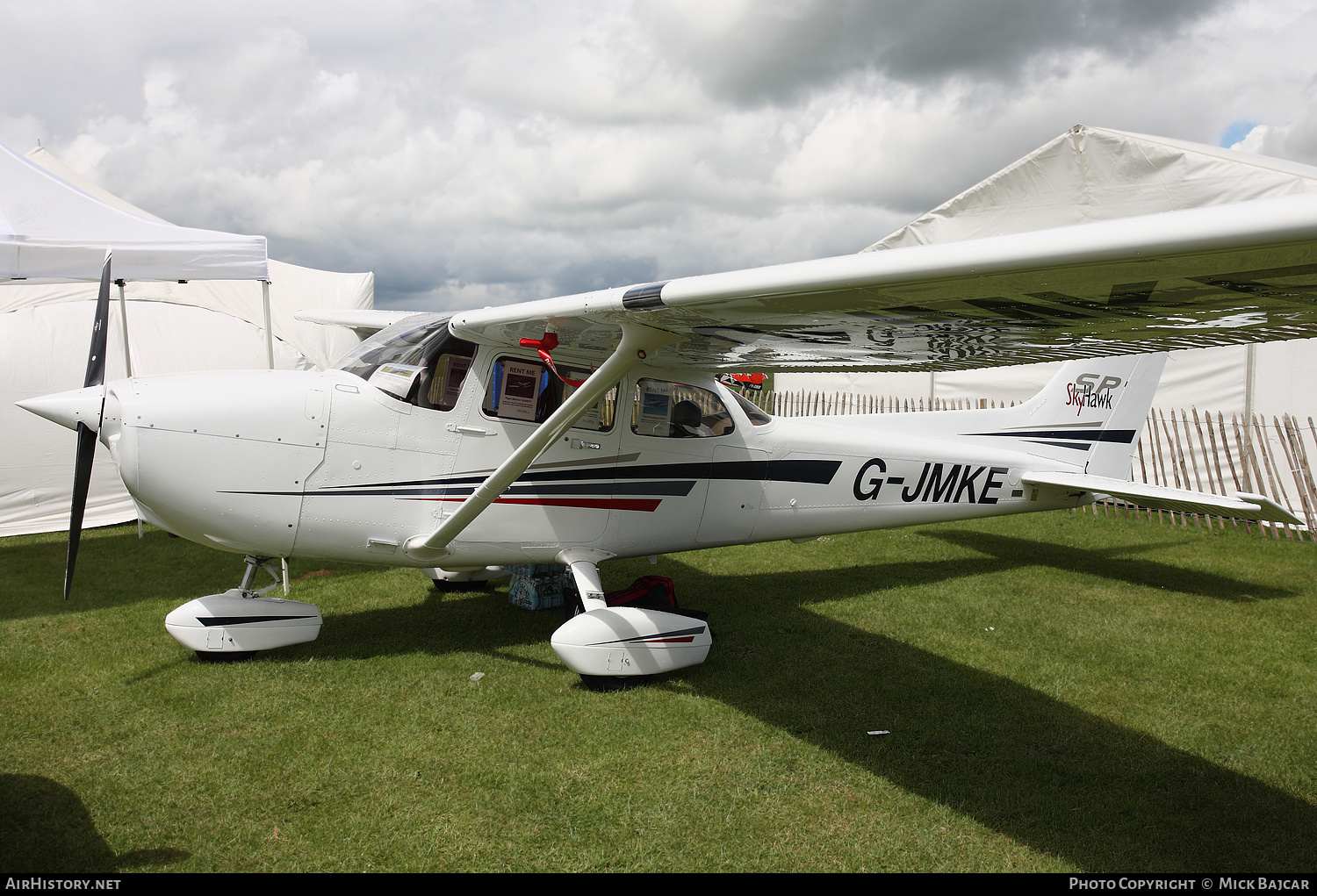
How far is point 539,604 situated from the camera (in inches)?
241

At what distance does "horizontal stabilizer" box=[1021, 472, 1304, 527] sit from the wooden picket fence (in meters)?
3.30

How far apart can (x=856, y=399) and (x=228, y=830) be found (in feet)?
49.3

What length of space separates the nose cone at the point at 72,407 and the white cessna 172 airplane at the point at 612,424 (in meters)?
0.01

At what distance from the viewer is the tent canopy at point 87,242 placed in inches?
252

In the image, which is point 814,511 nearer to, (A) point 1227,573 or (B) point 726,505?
(B) point 726,505

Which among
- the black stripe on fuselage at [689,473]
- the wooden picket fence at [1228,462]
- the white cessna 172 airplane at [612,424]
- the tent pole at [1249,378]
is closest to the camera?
the white cessna 172 airplane at [612,424]

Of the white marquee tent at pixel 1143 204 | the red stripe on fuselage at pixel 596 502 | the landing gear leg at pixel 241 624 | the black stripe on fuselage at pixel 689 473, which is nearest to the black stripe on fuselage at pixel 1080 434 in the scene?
the black stripe on fuselage at pixel 689 473

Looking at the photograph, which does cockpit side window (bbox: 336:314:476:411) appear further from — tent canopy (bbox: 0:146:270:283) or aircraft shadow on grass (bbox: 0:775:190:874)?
tent canopy (bbox: 0:146:270:283)

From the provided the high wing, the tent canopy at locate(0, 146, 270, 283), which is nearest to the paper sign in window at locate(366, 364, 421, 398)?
the high wing

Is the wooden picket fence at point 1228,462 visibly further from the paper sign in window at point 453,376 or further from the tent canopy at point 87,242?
the tent canopy at point 87,242

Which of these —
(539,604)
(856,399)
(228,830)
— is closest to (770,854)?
(228,830)

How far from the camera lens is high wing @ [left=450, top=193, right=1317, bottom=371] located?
6.49 feet

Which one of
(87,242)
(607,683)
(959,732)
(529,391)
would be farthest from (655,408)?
(87,242)

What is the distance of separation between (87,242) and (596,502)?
521 centimetres
